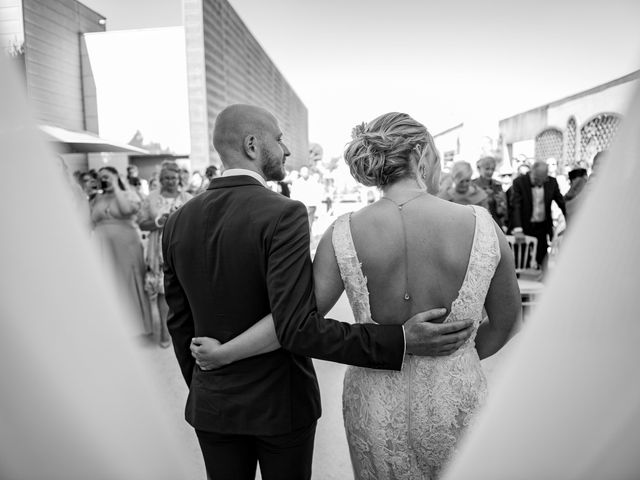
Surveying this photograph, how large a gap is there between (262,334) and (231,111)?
2.01 feet

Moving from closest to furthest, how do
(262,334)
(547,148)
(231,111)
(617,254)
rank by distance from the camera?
(617,254)
(262,334)
(231,111)
(547,148)

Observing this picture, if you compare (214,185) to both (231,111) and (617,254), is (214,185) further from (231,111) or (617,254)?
(617,254)

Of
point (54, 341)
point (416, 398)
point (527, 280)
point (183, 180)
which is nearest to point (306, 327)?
point (416, 398)

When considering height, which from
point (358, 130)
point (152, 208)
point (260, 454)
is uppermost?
point (358, 130)

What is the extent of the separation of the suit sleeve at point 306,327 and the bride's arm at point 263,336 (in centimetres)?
9

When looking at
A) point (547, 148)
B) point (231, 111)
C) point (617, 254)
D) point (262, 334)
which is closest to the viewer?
point (617, 254)

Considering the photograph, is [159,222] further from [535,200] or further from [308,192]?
[308,192]

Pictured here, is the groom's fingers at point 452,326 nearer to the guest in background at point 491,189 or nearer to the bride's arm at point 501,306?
the bride's arm at point 501,306

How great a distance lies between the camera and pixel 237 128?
127 cm

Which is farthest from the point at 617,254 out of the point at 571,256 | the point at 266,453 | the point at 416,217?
the point at 266,453

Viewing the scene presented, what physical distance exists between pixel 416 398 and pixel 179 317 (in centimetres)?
71

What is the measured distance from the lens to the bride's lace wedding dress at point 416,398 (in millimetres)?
1214

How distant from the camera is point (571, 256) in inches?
11.4

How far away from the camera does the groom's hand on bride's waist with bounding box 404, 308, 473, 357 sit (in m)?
1.12
